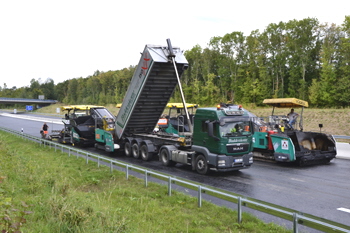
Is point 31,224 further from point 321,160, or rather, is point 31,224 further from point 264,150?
point 321,160

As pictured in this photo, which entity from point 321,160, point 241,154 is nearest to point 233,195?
point 241,154

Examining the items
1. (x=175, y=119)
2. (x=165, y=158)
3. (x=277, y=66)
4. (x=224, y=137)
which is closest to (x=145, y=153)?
(x=165, y=158)

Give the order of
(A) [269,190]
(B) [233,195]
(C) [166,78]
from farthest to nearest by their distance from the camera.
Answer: (C) [166,78], (A) [269,190], (B) [233,195]

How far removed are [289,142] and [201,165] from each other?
4.05m

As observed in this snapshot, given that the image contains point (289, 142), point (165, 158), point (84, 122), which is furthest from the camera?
point (84, 122)

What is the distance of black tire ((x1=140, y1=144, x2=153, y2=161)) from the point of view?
15133mm

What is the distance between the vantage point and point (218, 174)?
39.8ft

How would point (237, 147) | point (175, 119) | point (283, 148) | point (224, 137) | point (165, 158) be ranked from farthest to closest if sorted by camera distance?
point (175, 119)
point (165, 158)
point (283, 148)
point (237, 147)
point (224, 137)

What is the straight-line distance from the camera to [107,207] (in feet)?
23.6

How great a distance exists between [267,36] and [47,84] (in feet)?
346

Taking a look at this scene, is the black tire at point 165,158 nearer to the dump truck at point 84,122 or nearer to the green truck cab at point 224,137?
the green truck cab at point 224,137

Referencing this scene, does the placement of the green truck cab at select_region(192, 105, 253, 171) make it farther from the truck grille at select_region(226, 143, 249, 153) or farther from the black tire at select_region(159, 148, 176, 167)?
the black tire at select_region(159, 148, 176, 167)

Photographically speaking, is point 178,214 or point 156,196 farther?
point 156,196

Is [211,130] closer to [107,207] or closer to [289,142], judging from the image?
[289,142]
